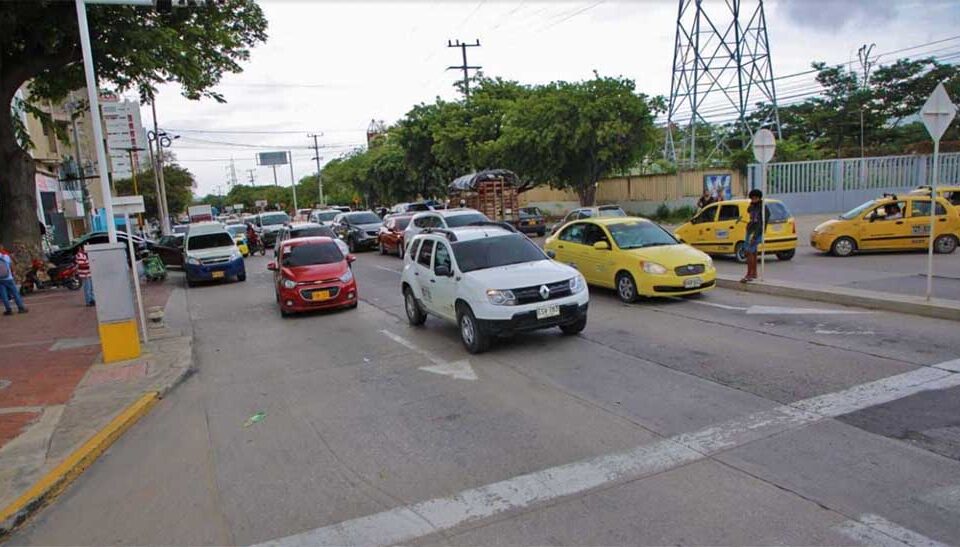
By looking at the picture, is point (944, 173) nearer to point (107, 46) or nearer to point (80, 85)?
point (107, 46)

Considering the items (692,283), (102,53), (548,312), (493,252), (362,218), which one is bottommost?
(692,283)

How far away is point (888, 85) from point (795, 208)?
2505cm

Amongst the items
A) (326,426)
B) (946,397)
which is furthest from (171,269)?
(946,397)

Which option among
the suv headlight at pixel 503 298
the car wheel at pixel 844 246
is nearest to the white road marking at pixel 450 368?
the suv headlight at pixel 503 298

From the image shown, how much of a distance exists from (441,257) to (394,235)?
51.1 ft

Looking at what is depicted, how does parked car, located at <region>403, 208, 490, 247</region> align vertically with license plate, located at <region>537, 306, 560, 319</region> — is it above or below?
above

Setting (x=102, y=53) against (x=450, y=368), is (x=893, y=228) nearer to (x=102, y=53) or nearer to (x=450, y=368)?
(x=450, y=368)

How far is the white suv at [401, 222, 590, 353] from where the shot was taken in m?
8.79

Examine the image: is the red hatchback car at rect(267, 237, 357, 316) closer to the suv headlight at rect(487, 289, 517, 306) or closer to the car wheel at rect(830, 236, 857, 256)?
the suv headlight at rect(487, 289, 517, 306)

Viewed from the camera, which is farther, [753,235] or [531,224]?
[531,224]

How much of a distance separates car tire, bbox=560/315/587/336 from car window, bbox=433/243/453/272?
6.53ft

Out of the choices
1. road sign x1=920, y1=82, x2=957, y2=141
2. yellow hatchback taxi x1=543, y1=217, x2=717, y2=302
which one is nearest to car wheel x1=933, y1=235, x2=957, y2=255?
road sign x1=920, y1=82, x2=957, y2=141

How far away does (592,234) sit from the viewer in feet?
44.5

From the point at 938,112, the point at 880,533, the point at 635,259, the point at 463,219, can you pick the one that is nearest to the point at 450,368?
the point at 635,259
